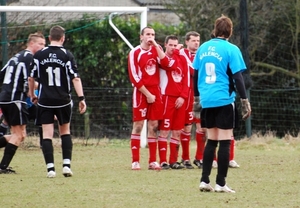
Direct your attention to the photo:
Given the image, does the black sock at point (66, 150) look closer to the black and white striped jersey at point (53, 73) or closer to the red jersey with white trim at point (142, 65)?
the black and white striped jersey at point (53, 73)

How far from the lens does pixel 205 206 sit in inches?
298

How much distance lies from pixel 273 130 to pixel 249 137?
2.12m

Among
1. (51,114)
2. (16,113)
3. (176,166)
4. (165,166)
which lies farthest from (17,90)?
(176,166)

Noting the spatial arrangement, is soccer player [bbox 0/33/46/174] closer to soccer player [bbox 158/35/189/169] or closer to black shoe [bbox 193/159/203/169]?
soccer player [bbox 158/35/189/169]

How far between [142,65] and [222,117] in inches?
124

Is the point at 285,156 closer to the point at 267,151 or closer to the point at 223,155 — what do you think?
the point at 267,151

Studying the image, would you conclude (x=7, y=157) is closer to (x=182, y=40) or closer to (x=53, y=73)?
(x=53, y=73)

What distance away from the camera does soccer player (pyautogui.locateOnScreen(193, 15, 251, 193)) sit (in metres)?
8.66

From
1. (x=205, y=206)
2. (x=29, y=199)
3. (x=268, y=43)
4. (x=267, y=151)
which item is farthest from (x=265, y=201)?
(x=268, y=43)

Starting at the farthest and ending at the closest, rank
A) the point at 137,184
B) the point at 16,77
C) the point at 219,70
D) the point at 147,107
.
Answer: the point at 147,107
the point at 16,77
the point at 137,184
the point at 219,70

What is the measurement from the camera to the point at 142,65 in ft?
38.1

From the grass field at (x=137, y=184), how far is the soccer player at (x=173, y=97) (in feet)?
1.82

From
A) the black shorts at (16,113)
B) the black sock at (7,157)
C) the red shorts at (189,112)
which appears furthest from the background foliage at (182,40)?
the black sock at (7,157)

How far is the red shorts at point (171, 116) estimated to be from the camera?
1188 cm
